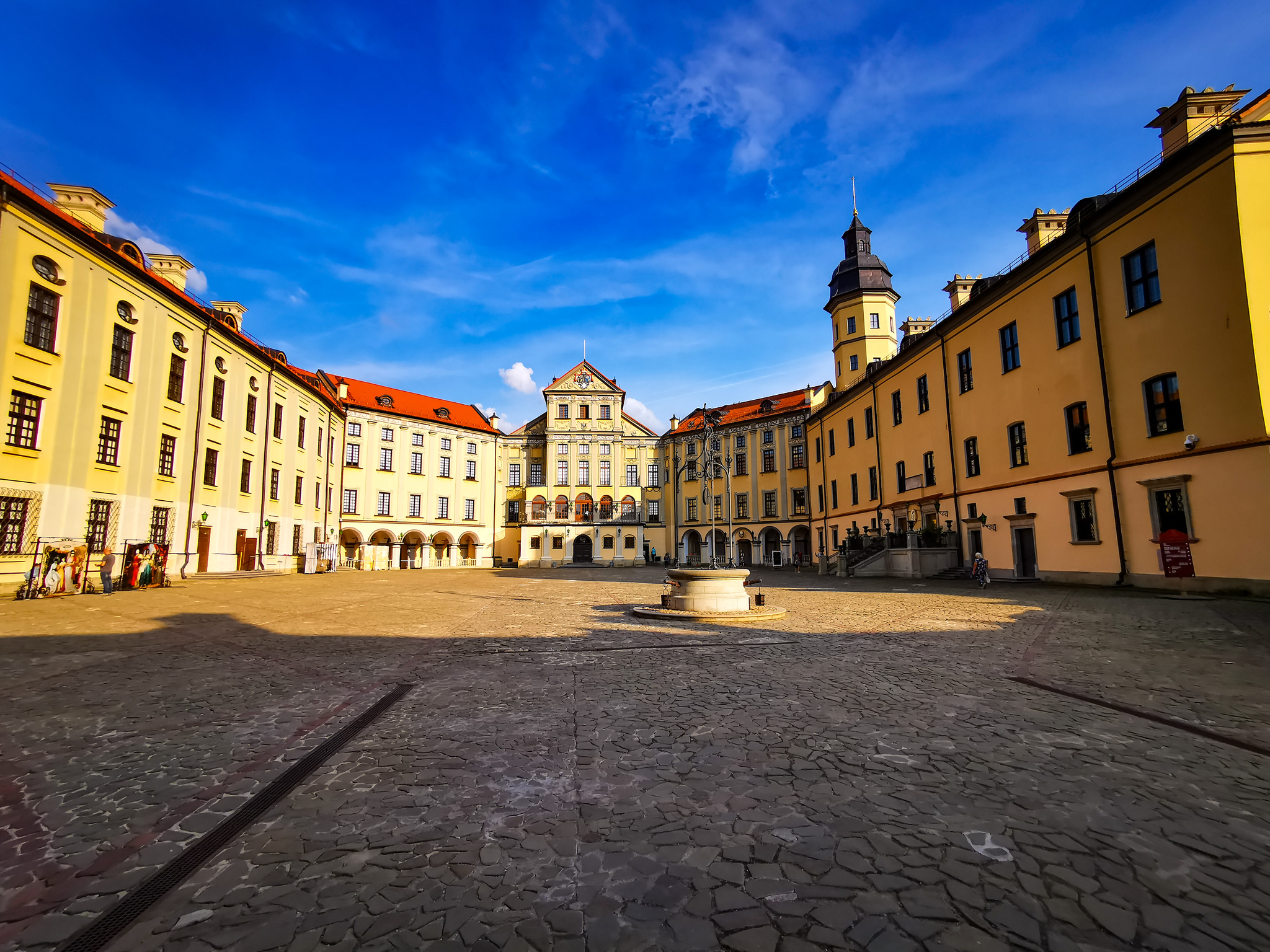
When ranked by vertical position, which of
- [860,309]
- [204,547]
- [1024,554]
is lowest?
[1024,554]

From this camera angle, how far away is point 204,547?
92.5ft

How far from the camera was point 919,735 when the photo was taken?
527 centimetres

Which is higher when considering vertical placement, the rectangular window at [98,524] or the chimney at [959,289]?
the chimney at [959,289]

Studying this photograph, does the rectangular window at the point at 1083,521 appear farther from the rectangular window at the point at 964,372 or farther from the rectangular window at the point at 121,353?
the rectangular window at the point at 121,353

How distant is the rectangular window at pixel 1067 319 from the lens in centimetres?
2052

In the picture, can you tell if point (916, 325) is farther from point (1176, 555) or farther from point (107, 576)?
point (107, 576)

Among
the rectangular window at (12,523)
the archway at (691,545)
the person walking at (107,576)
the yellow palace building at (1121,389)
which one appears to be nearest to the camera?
the yellow palace building at (1121,389)

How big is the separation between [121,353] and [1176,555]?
3735cm

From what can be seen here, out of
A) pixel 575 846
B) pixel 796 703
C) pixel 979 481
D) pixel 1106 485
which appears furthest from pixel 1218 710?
pixel 979 481

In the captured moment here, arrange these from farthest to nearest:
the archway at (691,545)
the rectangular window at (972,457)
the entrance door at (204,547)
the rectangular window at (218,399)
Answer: the archway at (691,545) → the rectangular window at (218,399) → the entrance door at (204,547) → the rectangular window at (972,457)

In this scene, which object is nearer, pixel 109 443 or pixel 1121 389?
pixel 1121 389

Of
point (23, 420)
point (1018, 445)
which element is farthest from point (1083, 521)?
point (23, 420)

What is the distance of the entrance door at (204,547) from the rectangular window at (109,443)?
6232 mm

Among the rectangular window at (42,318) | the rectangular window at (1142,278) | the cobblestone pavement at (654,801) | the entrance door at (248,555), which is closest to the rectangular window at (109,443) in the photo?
the rectangular window at (42,318)
